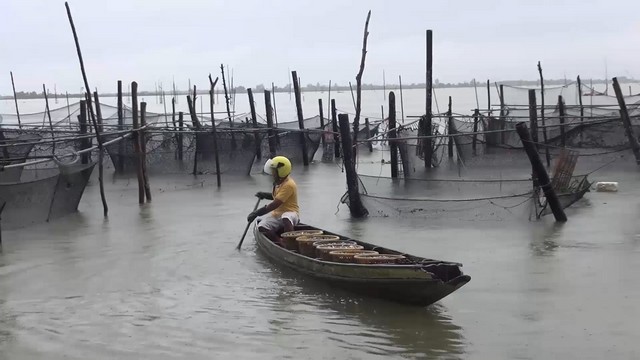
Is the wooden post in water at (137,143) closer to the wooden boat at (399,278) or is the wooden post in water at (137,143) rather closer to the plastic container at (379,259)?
the wooden boat at (399,278)

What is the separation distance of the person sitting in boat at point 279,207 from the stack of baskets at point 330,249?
221 millimetres

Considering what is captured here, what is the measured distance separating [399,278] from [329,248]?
1093mm

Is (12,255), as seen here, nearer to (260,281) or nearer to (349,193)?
(260,281)

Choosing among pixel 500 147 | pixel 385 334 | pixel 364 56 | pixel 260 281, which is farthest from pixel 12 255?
pixel 500 147

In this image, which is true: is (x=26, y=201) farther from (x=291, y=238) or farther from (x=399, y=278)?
(x=399, y=278)

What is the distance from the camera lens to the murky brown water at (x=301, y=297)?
4965 mm

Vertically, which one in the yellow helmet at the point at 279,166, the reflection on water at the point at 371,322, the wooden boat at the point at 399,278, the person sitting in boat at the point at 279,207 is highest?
the yellow helmet at the point at 279,166

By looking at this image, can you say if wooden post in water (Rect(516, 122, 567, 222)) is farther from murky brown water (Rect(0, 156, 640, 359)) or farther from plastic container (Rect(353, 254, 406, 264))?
plastic container (Rect(353, 254, 406, 264))

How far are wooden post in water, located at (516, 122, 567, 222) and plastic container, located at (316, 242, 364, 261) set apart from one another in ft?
10.2

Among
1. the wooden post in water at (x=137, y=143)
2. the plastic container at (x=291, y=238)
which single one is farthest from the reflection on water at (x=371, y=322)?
the wooden post in water at (x=137, y=143)

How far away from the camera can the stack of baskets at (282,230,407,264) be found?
600 cm

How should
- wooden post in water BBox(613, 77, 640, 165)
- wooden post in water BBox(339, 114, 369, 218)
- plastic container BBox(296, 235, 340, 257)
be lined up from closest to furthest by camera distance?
plastic container BBox(296, 235, 340, 257) < wooden post in water BBox(339, 114, 369, 218) < wooden post in water BBox(613, 77, 640, 165)

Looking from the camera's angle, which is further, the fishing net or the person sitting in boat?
the fishing net

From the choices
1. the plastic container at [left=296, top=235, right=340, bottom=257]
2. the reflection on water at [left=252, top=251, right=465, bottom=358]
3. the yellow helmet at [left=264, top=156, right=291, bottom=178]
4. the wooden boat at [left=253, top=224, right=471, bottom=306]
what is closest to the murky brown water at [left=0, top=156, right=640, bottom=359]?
the reflection on water at [left=252, top=251, right=465, bottom=358]
